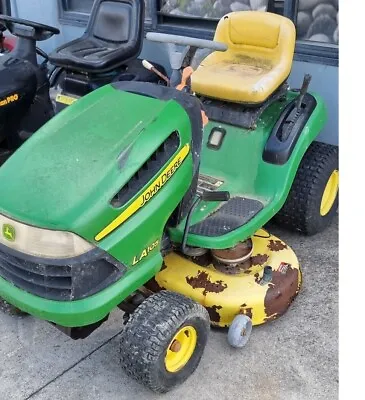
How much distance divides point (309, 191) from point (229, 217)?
553 mm

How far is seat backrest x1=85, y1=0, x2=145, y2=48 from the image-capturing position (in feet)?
10.7

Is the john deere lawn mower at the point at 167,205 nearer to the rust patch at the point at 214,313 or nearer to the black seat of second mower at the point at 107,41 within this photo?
the rust patch at the point at 214,313

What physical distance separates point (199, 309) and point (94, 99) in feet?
2.66

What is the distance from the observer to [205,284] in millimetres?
2131

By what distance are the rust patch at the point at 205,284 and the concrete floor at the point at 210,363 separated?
0.63ft

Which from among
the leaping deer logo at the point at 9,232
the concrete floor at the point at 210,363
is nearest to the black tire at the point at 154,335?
the concrete floor at the point at 210,363

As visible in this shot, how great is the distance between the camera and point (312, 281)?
246cm

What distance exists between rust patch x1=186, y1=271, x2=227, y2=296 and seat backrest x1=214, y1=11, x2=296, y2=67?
3.34 ft

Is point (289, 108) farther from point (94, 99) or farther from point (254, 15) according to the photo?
point (94, 99)

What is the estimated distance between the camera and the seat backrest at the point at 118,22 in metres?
3.28

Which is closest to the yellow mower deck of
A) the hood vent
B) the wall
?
the hood vent
